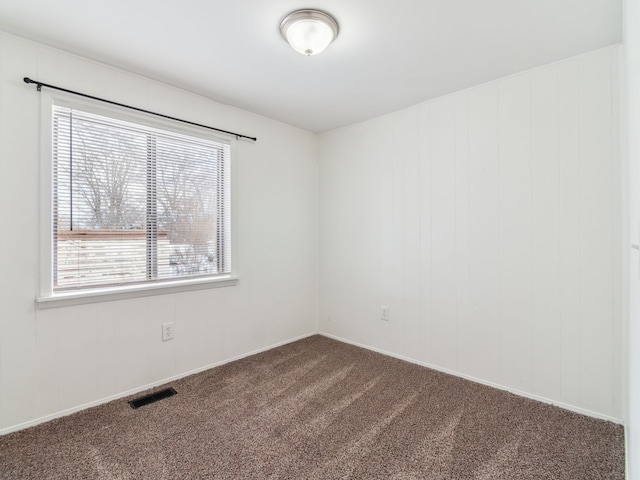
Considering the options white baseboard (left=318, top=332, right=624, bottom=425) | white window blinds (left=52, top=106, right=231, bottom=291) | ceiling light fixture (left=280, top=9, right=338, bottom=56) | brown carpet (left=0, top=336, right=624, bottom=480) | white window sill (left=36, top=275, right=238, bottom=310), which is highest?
ceiling light fixture (left=280, top=9, right=338, bottom=56)

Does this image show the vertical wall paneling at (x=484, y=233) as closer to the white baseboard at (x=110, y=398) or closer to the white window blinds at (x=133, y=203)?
the white baseboard at (x=110, y=398)

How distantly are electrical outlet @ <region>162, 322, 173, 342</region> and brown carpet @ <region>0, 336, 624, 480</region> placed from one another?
1.16 feet

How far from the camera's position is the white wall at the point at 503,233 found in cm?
197

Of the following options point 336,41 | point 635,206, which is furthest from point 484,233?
point 336,41

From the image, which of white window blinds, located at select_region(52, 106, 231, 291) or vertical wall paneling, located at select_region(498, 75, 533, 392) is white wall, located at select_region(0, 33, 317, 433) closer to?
white window blinds, located at select_region(52, 106, 231, 291)

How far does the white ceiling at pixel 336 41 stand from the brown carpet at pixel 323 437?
2.31 metres

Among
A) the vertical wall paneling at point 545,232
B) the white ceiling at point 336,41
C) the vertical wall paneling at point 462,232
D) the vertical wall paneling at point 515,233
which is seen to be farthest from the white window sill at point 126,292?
the vertical wall paneling at point 545,232

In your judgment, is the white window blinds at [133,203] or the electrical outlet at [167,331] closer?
the white window blinds at [133,203]

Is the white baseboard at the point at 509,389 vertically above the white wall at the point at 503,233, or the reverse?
the white wall at the point at 503,233

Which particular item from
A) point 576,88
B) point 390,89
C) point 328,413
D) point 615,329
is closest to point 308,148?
point 390,89

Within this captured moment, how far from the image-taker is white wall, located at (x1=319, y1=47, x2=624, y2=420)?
197cm

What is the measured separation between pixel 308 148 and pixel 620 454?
11.0 feet

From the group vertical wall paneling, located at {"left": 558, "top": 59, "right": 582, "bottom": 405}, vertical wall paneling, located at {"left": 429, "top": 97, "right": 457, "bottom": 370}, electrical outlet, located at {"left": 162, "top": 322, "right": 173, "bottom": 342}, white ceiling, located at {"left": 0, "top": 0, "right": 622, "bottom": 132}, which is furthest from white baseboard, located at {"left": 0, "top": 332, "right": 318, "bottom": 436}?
vertical wall paneling, located at {"left": 558, "top": 59, "right": 582, "bottom": 405}

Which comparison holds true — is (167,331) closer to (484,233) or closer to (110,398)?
(110,398)
